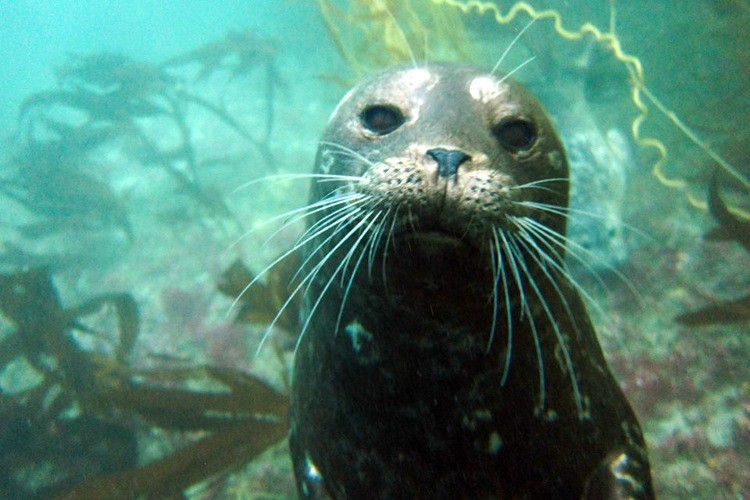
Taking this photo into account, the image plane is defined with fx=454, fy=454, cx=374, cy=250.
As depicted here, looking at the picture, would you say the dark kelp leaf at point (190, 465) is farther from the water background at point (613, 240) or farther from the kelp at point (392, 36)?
the kelp at point (392, 36)

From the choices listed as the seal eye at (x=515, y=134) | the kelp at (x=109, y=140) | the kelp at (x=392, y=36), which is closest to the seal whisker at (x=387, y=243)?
the seal eye at (x=515, y=134)

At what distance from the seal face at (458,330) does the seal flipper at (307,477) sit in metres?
0.06

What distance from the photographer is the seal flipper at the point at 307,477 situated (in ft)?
6.11

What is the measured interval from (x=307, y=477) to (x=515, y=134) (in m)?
1.61

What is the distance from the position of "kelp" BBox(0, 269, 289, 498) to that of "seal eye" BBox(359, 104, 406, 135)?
2366 mm

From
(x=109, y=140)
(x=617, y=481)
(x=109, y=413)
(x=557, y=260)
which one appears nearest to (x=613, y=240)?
(x=557, y=260)

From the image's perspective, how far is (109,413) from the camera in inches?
145

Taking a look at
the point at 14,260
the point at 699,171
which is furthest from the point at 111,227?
the point at 699,171

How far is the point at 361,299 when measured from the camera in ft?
5.25

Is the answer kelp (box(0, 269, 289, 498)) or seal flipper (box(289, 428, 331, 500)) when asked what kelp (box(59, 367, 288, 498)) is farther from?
seal flipper (box(289, 428, 331, 500))

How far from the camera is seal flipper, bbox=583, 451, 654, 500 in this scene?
1606mm

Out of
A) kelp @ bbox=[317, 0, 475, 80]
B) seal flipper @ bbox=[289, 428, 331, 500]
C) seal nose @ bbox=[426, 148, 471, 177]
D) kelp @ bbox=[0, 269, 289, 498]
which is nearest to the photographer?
seal nose @ bbox=[426, 148, 471, 177]

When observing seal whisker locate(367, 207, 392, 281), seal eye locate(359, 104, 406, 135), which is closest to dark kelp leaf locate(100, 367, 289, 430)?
seal whisker locate(367, 207, 392, 281)

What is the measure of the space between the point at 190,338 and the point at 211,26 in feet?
155
